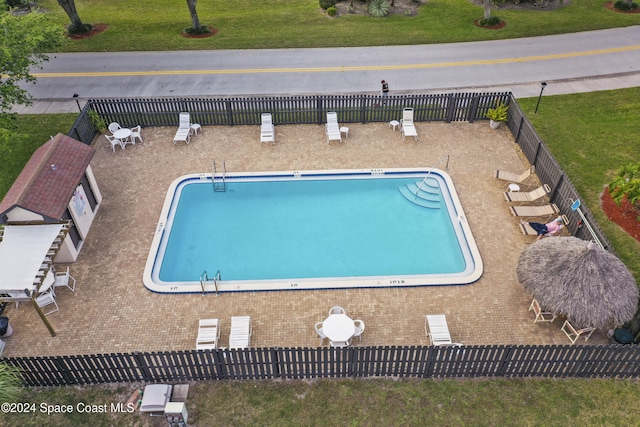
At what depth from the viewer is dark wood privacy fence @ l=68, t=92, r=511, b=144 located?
22.5 metres

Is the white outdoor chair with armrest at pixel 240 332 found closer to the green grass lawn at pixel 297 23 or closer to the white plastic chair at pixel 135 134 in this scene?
the white plastic chair at pixel 135 134

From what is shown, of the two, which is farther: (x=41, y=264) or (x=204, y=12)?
(x=204, y=12)

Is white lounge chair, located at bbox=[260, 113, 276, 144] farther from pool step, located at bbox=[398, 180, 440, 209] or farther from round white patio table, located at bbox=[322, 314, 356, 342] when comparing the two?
round white patio table, located at bbox=[322, 314, 356, 342]

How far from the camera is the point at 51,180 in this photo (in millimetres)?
15930

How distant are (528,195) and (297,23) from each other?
22557 mm

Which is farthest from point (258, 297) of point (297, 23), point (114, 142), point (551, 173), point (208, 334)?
point (297, 23)

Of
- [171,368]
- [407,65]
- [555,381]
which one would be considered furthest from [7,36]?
[555,381]

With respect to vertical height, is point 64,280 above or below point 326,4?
below

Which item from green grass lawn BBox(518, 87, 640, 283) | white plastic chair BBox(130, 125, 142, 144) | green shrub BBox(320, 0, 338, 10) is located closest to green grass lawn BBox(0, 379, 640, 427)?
green grass lawn BBox(518, 87, 640, 283)

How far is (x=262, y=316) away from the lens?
48.3ft

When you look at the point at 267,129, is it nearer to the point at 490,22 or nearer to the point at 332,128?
the point at 332,128

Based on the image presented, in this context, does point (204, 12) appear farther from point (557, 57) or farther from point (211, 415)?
point (211, 415)

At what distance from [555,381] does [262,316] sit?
28.1ft

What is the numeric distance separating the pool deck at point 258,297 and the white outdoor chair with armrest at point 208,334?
41cm
